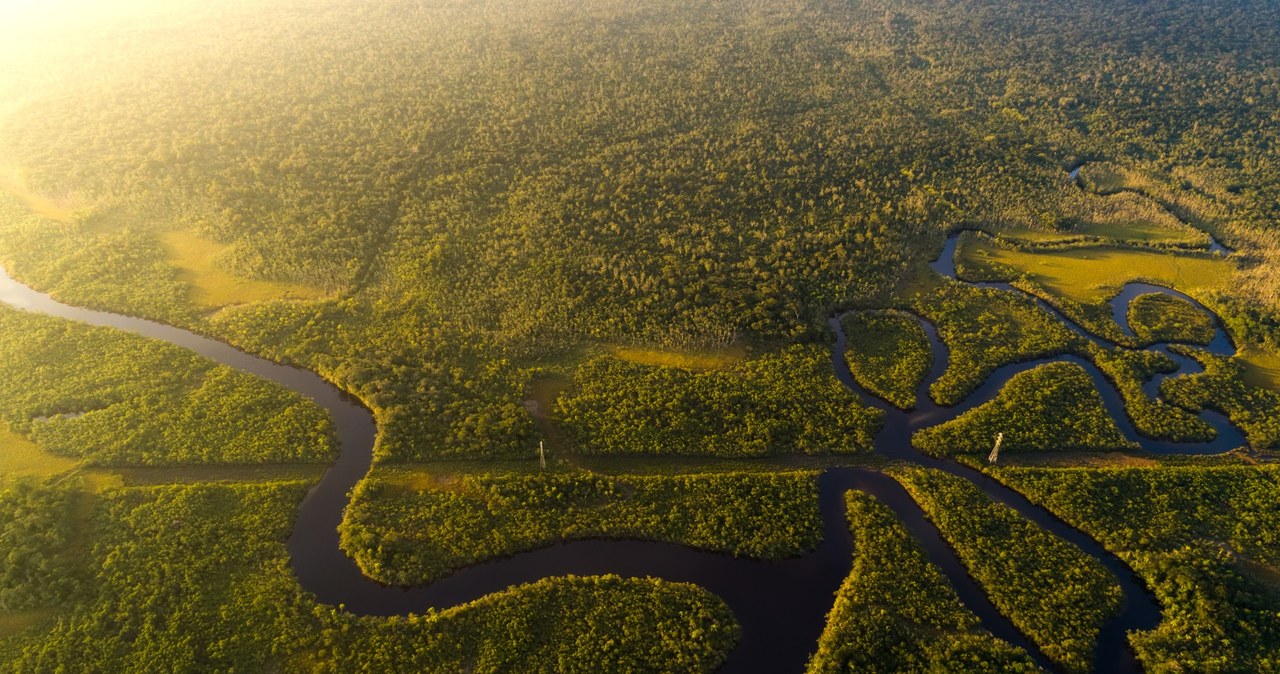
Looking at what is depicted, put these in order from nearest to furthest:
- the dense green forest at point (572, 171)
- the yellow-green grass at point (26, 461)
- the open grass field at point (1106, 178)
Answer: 1. the yellow-green grass at point (26, 461)
2. the dense green forest at point (572, 171)
3. the open grass field at point (1106, 178)

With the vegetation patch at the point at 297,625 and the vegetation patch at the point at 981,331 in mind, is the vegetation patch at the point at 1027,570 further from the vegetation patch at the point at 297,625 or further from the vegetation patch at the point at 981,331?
the vegetation patch at the point at 297,625

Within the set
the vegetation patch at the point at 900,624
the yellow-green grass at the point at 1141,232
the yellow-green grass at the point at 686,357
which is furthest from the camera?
the yellow-green grass at the point at 1141,232

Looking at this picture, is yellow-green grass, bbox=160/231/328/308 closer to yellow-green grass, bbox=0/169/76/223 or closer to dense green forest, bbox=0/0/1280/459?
dense green forest, bbox=0/0/1280/459

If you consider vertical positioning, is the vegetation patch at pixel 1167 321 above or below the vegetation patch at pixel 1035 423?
above

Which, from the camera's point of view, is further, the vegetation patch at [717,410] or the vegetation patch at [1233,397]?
the vegetation patch at [1233,397]

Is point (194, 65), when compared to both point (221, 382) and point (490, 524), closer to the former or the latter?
point (221, 382)

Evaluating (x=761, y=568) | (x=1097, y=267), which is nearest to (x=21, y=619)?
(x=761, y=568)

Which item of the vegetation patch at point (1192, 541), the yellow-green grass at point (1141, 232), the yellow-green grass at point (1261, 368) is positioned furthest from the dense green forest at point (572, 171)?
the vegetation patch at point (1192, 541)
